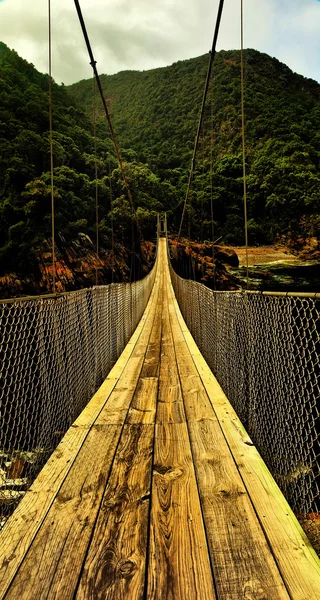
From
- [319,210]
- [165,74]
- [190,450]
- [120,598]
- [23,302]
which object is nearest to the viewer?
[120,598]

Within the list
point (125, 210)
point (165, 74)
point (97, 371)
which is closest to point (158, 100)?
point (165, 74)

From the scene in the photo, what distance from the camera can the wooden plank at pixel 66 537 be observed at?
2.71ft

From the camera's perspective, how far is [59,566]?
34.9 inches

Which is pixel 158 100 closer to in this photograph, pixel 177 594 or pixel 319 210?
pixel 319 210

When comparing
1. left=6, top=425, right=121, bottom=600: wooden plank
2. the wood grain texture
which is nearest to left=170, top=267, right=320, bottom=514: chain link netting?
the wood grain texture

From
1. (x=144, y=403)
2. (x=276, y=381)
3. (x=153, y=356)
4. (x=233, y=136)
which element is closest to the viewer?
(x=276, y=381)

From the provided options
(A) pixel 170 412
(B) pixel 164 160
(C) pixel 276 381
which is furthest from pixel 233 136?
(C) pixel 276 381

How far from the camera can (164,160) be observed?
3450 cm

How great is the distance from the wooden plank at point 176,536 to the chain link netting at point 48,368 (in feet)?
1.49

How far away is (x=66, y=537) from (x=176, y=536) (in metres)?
0.29

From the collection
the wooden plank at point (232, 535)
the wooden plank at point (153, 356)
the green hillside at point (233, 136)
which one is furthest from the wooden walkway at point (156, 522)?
the green hillside at point (233, 136)

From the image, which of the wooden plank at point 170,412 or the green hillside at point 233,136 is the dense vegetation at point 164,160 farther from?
the wooden plank at point 170,412

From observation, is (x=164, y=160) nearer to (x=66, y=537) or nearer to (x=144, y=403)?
(x=144, y=403)

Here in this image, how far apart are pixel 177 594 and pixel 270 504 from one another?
1.48ft
